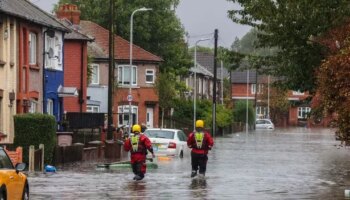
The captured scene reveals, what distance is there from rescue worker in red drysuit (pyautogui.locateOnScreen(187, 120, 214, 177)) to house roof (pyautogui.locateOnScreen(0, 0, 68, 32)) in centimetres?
1074

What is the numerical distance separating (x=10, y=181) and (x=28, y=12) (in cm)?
2548

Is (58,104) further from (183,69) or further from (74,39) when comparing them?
(183,69)

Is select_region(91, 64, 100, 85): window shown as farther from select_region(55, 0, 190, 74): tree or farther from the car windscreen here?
the car windscreen

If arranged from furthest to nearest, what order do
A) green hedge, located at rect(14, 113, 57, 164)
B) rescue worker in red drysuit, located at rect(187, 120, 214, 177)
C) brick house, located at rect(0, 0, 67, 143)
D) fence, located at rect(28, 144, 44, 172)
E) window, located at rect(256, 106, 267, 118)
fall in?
Answer: window, located at rect(256, 106, 267, 118) < brick house, located at rect(0, 0, 67, 143) < green hedge, located at rect(14, 113, 57, 164) < fence, located at rect(28, 144, 44, 172) < rescue worker in red drysuit, located at rect(187, 120, 214, 177)

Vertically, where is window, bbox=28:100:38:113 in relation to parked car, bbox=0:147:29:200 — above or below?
above

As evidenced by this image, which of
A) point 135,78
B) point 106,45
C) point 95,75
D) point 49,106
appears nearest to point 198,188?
point 49,106

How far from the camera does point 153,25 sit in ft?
273

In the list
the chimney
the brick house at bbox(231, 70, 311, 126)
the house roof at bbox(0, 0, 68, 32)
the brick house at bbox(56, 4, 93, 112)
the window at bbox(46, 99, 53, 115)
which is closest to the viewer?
the house roof at bbox(0, 0, 68, 32)

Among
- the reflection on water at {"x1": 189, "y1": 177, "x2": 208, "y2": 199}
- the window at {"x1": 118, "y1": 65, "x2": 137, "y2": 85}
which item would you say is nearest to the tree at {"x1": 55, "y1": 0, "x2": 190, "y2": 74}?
the window at {"x1": 118, "y1": 65, "x2": 137, "y2": 85}

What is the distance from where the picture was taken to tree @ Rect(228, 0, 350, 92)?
26.0 m

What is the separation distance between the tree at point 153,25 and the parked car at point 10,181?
66042 mm

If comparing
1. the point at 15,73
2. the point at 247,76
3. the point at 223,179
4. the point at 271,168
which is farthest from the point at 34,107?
the point at 247,76

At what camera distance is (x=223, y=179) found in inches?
1073

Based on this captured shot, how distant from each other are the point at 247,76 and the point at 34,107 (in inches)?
4037
